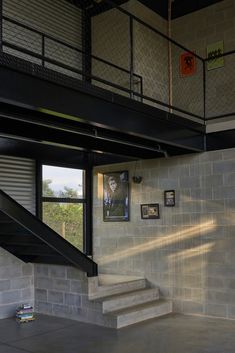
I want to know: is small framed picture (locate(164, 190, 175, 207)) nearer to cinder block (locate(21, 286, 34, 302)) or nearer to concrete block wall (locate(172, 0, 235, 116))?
concrete block wall (locate(172, 0, 235, 116))

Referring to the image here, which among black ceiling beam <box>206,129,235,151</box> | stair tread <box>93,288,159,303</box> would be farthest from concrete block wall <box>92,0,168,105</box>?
stair tread <box>93,288,159,303</box>

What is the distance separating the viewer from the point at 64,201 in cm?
790

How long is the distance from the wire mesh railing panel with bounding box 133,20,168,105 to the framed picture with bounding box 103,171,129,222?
1508 mm

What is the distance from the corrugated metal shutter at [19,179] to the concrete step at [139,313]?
7.65 feet

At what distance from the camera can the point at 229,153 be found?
6.69m

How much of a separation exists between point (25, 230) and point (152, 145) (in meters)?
2.25

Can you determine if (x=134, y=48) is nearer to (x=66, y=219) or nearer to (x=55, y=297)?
(x=66, y=219)

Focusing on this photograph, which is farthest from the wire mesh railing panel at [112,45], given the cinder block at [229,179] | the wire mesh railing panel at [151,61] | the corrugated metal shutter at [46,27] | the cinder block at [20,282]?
the cinder block at [20,282]

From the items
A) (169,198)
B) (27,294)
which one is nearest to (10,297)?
(27,294)

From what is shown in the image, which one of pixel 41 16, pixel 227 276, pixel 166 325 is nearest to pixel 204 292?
pixel 227 276

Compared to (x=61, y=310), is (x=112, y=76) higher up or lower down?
higher up

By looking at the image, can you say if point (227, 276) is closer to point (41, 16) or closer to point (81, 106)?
point (81, 106)

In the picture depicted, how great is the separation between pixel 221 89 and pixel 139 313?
4071mm

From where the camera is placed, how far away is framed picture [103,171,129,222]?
7812 millimetres
